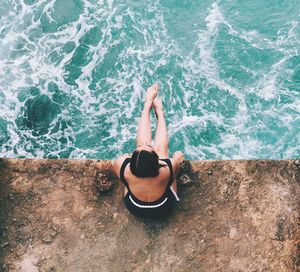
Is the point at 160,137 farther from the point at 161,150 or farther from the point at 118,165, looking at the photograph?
the point at 118,165

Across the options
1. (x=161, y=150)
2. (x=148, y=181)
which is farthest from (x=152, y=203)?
(x=161, y=150)

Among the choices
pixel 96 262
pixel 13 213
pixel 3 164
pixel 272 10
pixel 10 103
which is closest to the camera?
pixel 96 262

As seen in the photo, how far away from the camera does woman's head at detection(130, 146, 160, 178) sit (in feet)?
14.1

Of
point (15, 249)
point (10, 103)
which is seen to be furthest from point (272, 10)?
point (15, 249)

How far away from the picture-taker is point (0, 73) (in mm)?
10930

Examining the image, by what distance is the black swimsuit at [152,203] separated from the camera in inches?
183

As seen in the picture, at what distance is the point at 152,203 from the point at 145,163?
0.58 metres

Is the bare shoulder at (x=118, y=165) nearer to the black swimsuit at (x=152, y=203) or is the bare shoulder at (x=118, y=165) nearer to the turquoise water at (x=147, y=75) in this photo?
the black swimsuit at (x=152, y=203)

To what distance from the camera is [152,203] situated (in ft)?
15.2

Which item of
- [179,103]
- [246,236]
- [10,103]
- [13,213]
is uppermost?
[13,213]

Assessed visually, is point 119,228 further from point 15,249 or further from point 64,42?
point 64,42

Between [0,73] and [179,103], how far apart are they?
5.08m

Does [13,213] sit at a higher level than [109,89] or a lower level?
higher

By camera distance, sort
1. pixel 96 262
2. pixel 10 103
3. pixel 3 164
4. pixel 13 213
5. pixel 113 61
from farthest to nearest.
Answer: pixel 113 61 < pixel 10 103 < pixel 3 164 < pixel 13 213 < pixel 96 262
